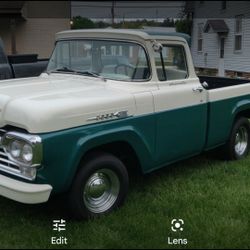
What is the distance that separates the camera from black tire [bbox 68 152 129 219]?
4238 mm

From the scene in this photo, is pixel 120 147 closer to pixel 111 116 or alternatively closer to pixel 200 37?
pixel 111 116

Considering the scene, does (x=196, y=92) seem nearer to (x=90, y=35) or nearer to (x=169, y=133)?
(x=169, y=133)

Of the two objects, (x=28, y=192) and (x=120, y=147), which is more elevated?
(x=120, y=147)

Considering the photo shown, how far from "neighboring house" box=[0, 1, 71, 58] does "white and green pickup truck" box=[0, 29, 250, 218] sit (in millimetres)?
11129

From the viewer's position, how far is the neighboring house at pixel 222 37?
70.2 feet

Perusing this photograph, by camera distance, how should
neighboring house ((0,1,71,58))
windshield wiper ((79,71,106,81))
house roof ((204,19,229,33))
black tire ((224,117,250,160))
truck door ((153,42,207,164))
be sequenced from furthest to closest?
house roof ((204,19,229,33)) → neighboring house ((0,1,71,58)) → black tire ((224,117,250,160)) → windshield wiper ((79,71,106,81)) → truck door ((153,42,207,164))

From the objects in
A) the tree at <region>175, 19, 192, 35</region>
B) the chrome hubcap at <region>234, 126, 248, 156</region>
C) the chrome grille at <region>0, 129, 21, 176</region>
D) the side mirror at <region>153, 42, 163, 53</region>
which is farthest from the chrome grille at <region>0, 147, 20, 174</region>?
the tree at <region>175, 19, 192, 35</region>

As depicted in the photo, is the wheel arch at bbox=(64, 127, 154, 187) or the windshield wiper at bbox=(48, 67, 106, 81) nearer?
the wheel arch at bbox=(64, 127, 154, 187)

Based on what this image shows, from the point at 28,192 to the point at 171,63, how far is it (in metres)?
2.27

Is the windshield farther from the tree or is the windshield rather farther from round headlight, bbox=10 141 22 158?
the tree

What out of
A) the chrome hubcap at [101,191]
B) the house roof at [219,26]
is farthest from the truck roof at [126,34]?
the house roof at [219,26]

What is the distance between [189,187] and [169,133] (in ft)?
2.48

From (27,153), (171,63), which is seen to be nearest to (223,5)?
(171,63)

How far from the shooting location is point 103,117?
4320mm
